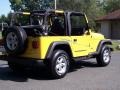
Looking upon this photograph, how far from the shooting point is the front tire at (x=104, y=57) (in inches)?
516

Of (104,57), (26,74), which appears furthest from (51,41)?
(104,57)

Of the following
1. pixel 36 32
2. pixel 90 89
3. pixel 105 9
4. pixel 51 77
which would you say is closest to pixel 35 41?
pixel 36 32

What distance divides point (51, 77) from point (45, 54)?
35.4 inches

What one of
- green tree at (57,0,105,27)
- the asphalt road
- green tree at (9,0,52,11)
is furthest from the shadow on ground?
green tree at (9,0,52,11)

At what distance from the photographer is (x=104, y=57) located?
1332cm

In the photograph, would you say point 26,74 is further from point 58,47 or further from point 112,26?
point 112,26

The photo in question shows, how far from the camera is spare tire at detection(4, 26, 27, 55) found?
1020 cm

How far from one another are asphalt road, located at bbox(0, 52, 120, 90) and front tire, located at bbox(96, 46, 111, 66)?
1.04 ft

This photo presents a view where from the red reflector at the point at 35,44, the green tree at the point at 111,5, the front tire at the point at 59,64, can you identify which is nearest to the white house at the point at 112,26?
the green tree at the point at 111,5

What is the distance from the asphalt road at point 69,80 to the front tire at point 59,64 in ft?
0.67

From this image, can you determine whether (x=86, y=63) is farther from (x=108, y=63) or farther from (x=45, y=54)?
(x=45, y=54)

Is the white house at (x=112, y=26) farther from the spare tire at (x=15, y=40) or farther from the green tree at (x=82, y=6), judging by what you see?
the spare tire at (x=15, y=40)

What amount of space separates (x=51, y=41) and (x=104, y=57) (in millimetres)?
3628

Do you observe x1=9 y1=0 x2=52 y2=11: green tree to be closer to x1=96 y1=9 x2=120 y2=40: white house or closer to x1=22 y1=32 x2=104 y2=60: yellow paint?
x1=96 y1=9 x2=120 y2=40: white house
